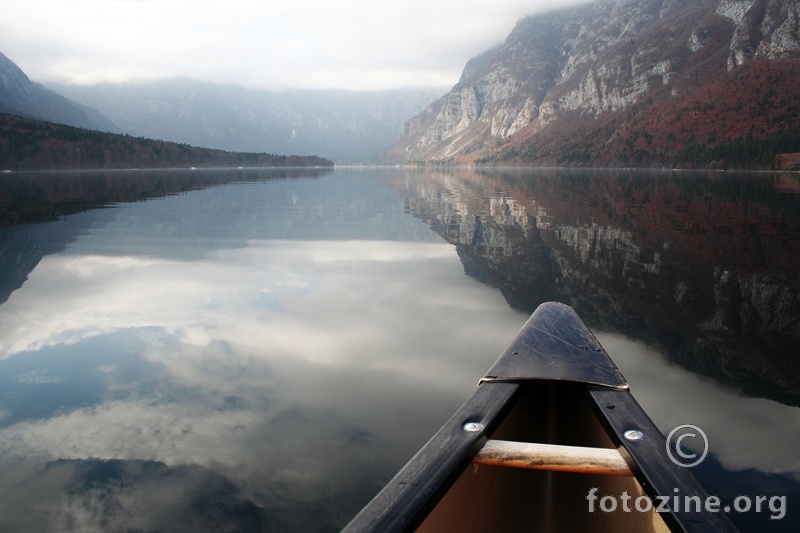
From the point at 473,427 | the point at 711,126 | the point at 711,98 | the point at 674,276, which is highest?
the point at 711,98

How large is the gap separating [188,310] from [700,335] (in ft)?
29.7

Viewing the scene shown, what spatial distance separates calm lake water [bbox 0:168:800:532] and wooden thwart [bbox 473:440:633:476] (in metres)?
1.61

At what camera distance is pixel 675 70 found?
18000 centimetres

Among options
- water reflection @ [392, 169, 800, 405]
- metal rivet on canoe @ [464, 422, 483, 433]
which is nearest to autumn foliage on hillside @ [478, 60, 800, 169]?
water reflection @ [392, 169, 800, 405]

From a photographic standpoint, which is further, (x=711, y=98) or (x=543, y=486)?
(x=711, y=98)

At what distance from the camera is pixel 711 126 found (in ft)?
433

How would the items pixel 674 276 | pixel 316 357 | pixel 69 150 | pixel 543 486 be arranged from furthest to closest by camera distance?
pixel 69 150, pixel 674 276, pixel 316 357, pixel 543 486

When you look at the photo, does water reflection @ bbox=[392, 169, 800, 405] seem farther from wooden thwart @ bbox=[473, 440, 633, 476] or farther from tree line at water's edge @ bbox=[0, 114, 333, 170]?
tree line at water's edge @ bbox=[0, 114, 333, 170]

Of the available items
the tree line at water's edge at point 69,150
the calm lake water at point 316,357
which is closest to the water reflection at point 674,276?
the calm lake water at point 316,357

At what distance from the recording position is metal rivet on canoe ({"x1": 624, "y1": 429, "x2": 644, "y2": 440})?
302 centimetres

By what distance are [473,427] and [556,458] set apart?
1.64 feet

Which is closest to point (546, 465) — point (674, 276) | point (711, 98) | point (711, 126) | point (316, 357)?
point (316, 357)

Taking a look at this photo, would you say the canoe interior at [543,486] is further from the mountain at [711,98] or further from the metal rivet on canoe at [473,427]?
the mountain at [711,98]

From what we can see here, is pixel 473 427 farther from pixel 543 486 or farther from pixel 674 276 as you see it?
pixel 674 276
